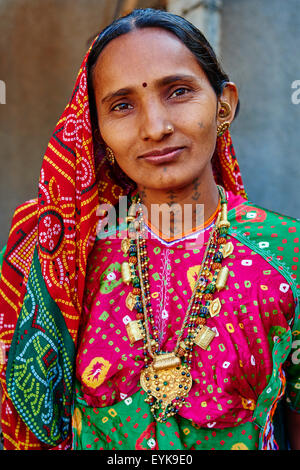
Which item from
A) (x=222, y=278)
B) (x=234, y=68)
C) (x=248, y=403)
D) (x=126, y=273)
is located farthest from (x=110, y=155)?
(x=234, y=68)

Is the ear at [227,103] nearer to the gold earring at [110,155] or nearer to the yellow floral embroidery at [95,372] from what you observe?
the gold earring at [110,155]

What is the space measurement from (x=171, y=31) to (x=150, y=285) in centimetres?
80

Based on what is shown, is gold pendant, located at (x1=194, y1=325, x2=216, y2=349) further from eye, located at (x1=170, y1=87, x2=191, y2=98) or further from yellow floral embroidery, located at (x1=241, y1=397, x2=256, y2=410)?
eye, located at (x1=170, y1=87, x2=191, y2=98)

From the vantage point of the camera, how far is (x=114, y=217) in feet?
4.99

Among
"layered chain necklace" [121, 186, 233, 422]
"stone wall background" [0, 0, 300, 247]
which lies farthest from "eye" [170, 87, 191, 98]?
"stone wall background" [0, 0, 300, 247]

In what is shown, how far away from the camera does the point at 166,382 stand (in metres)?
1.17

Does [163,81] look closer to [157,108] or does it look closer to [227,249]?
[157,108]

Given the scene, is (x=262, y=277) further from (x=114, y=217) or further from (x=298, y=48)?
(x=298, y=48)

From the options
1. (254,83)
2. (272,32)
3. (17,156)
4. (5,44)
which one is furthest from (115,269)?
(5,44)

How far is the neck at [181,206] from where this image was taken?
1.33m

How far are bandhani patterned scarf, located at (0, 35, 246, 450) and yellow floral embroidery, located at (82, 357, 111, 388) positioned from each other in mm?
72

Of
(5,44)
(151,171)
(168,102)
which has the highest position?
(5,44)

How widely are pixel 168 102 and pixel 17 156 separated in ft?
9.36

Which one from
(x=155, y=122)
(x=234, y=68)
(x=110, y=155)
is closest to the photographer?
(x=155, y=122)
